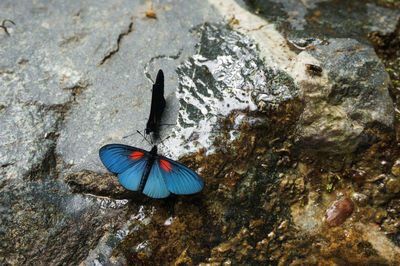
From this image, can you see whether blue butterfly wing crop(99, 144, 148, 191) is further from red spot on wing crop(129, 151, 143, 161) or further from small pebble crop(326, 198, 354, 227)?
small pebble crop(326, 198, 354, 227)

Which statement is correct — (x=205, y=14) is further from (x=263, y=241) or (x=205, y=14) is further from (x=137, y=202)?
(x=263, y=241)

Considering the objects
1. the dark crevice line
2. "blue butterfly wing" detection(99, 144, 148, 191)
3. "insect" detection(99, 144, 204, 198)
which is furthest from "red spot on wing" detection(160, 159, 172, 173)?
the dark crevice line

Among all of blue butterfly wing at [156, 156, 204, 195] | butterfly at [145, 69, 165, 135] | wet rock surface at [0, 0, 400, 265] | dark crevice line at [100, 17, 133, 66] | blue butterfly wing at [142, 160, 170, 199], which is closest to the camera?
blue butterfly wing at [156, 156, 204, 195]

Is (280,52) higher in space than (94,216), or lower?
higher

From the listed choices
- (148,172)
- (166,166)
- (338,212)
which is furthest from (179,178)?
(338,212)

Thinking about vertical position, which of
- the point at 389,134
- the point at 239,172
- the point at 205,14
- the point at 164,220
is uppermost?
the point at 205,14


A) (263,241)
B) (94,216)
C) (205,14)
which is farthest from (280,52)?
(94,216)

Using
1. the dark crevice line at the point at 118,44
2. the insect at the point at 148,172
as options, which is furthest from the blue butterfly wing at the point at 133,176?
the dark crevice line at the point at 118,44
